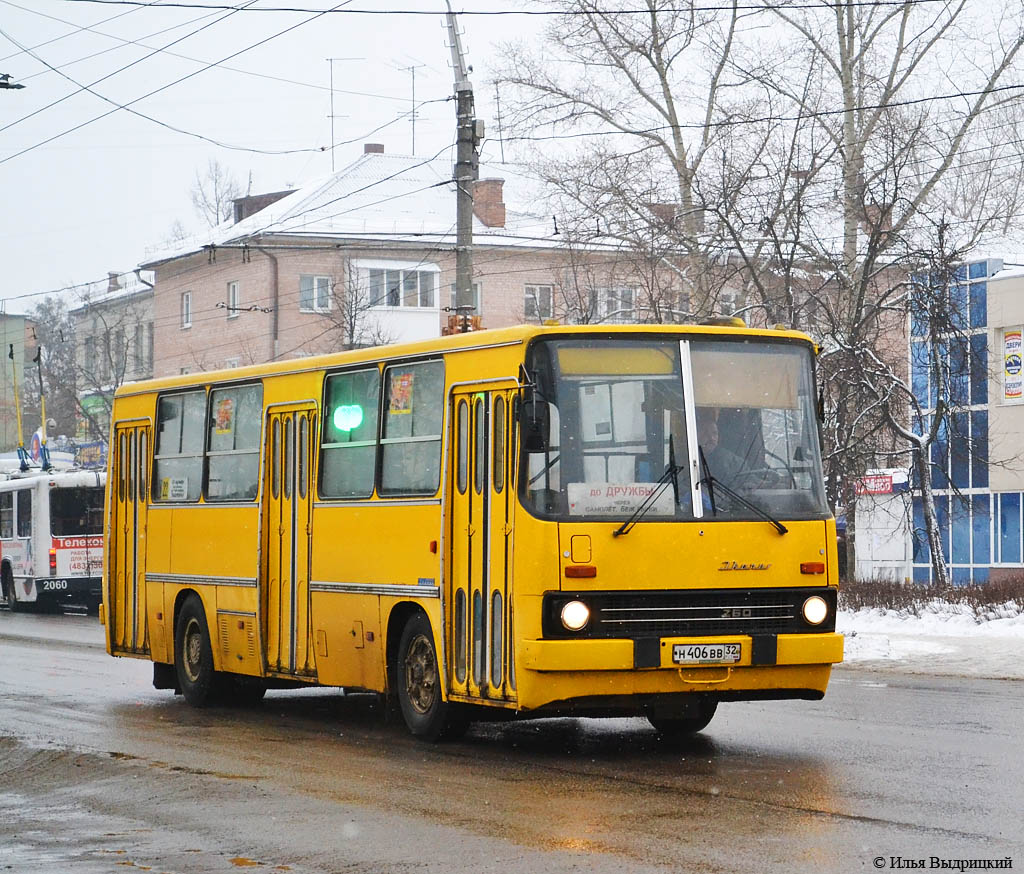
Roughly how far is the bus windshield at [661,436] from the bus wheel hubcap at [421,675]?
1720 mm

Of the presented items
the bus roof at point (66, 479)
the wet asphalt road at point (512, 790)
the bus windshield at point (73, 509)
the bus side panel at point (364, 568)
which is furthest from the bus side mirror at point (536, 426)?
the bus windshield at point (73, 509)

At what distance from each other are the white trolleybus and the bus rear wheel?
2560 cm

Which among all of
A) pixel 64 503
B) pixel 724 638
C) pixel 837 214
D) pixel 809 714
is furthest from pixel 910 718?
pixel 64 503

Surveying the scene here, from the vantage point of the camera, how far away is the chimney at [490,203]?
62188 mm

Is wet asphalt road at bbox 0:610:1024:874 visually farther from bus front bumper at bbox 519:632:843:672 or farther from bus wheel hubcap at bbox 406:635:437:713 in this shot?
bus front bumper at bbox 519:632:843:672

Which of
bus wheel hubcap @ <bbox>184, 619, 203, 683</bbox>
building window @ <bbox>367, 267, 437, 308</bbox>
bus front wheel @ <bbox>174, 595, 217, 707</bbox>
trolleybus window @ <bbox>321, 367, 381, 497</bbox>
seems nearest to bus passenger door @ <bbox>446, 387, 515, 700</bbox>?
trolleybus window @ <bbox>321, 367, 381, 497</bbox>

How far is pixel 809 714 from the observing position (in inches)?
564

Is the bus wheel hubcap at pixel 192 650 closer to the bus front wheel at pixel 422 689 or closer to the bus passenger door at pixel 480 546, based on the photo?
the bus front wheel at pixel 422 689

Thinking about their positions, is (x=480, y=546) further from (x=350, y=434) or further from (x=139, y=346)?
(x=139, y=346)

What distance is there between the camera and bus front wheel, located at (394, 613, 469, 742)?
12281 millimetres

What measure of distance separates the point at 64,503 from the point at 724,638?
2727cm

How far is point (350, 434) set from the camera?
1366 cm

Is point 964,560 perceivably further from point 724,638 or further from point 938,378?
point 724,638

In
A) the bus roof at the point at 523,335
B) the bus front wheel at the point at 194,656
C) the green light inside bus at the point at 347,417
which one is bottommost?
the bus front wheel at the point at 194,656
